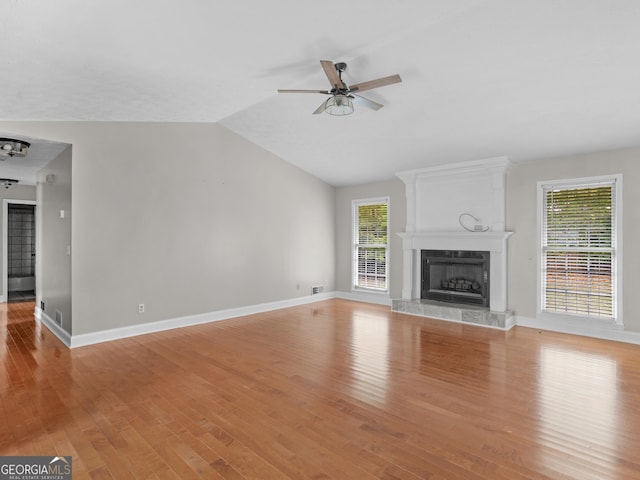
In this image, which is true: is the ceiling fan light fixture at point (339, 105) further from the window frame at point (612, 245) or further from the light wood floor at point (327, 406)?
the window frame at point (612, 245)

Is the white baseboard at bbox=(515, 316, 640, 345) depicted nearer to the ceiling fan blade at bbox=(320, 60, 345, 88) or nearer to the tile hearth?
the tile hearth

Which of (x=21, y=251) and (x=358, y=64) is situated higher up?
(x=358, y=64)

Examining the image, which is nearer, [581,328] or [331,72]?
[331,72]

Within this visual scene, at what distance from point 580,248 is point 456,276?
1.85 meters

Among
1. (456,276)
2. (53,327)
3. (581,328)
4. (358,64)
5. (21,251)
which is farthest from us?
(21,251)

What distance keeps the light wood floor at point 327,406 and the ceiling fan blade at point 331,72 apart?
9.26 ft

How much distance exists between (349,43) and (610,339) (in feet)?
16.3

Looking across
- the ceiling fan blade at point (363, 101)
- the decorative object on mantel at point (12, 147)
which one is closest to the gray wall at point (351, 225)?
the ceiling fan blade at point (363, 101)

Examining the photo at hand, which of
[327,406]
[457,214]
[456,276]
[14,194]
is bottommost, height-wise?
[327,406]

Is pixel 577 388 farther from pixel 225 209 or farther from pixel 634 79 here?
pixel 225 209

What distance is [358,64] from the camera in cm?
365

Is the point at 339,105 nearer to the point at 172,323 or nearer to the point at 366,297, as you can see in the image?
the point at 172,323

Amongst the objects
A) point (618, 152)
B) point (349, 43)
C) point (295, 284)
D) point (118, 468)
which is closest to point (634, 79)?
point (618, 152)

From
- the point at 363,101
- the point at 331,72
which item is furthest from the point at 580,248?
the point at 331,72
